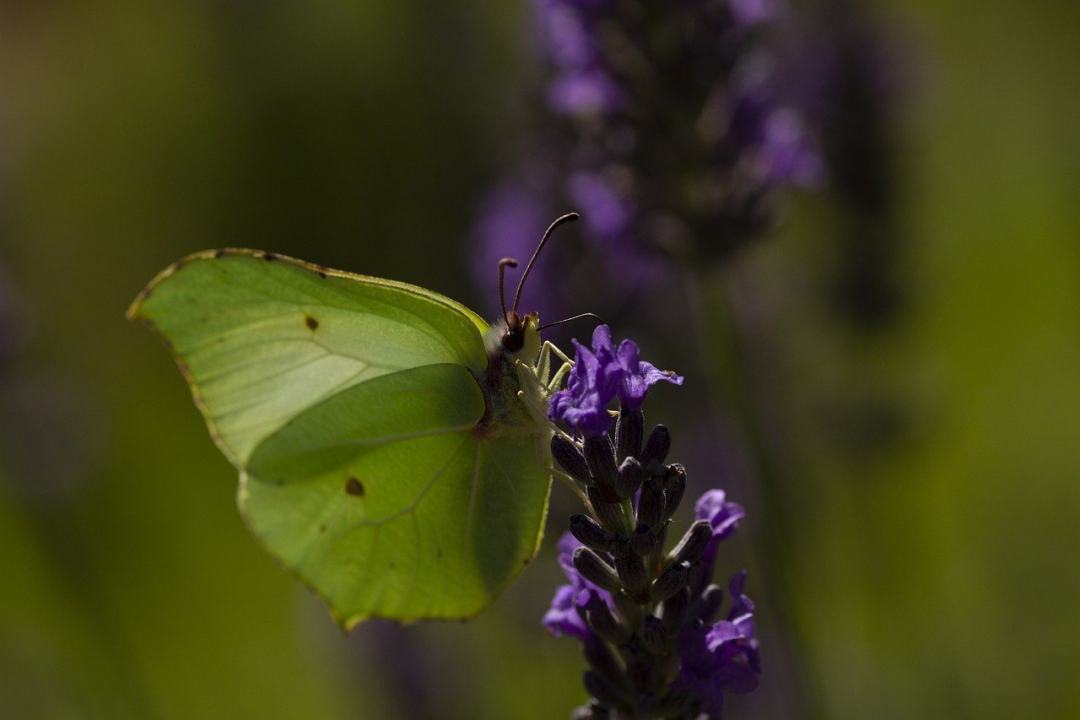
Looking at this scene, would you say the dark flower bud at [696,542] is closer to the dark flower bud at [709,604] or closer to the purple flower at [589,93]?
the dark flower bud at [709,604]

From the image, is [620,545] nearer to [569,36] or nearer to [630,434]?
[630,434]

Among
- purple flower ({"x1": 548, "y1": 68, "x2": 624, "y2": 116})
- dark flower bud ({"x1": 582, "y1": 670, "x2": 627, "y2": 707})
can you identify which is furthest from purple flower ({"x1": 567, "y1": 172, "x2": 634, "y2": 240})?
dark flower bud ({"x1": 582, "y1": 670, "x2": 627, "y2": 707})

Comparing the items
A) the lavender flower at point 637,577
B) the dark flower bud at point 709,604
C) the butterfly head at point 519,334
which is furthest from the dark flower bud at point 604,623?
the butterfly head at point 519,334

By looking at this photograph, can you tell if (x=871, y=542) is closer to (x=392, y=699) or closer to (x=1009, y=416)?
(x=392, y=699)

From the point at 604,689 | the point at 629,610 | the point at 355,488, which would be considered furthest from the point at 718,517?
the point at 355,488

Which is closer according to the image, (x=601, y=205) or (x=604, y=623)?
(x=604, y=623)

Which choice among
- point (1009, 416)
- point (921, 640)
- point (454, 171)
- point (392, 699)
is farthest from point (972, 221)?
point (392, 699)

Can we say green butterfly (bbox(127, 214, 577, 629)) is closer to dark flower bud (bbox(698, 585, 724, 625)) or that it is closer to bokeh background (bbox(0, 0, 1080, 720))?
dark flower bud (bbox(698, 585, 724, 625))
